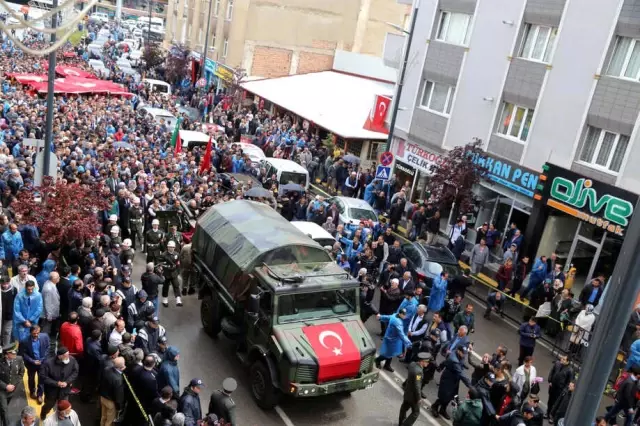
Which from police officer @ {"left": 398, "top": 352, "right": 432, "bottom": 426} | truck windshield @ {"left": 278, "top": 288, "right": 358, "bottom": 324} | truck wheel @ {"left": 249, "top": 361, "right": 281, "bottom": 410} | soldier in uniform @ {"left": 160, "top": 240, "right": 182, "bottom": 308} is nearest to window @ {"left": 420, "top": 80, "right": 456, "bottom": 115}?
soldier in uniform @ {"left": 160, "top": 240, "right": 182, "bottom": 308}

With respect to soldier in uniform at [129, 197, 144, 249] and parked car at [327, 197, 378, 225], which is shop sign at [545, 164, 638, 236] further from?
soldier in uniform at [129, 197, 144, 249]

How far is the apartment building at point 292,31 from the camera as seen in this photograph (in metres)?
44.0

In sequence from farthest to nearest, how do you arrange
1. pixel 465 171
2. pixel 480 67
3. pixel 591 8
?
pixel 480 67 → pixel 465 171 → pixel 591 8

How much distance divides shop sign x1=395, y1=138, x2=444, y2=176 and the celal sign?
5623 mm

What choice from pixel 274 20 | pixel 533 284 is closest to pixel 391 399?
pixel 533 284

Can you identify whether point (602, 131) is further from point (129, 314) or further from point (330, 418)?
point (129, 314)

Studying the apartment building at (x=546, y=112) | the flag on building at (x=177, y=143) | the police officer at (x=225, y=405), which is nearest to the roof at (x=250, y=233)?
the police officer at (x=225, y=405)

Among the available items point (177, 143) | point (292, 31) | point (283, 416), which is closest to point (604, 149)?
point (283, 416)

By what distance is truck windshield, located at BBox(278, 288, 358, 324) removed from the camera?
1039 cm

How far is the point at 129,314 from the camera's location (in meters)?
10.6

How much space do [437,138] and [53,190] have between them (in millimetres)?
15392

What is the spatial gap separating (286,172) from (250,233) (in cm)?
999

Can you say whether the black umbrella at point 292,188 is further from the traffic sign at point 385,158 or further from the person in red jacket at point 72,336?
the person in red jacket at point 72,336

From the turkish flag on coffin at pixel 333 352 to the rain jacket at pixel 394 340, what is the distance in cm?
144
